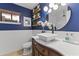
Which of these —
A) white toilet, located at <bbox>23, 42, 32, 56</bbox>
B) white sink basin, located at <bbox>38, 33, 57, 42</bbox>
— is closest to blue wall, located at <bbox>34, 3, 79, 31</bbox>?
white sink basin, located at <bbox>38, 33, 57, 42</bbox>

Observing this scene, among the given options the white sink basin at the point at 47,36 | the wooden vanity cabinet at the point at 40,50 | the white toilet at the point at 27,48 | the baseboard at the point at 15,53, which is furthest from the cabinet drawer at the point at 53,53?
the baseboard at the point at 15,53

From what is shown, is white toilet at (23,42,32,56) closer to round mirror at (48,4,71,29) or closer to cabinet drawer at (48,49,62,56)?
cabinet drawer at (48,49,62,56)

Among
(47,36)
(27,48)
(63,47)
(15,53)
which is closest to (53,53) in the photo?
(63,47)

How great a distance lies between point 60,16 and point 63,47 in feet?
1.47

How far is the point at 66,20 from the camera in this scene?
1547mm

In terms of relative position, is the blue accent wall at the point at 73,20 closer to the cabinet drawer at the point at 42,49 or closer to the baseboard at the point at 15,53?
the cabinet drawer at the point at 42,49

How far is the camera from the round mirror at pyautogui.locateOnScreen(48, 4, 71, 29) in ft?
4.99

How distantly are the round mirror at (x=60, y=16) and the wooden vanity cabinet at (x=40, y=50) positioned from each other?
0.36m

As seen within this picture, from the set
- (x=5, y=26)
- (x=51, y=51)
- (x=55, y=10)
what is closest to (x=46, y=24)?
(x=55, y=10)

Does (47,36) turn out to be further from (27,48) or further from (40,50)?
(27,48)

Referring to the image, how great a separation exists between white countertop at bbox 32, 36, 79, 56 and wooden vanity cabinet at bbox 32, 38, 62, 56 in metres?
0.04

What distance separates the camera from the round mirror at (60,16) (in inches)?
59.8

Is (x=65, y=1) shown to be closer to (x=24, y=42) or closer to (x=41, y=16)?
(x=41, y=16)

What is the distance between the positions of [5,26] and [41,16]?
0.52 meters
